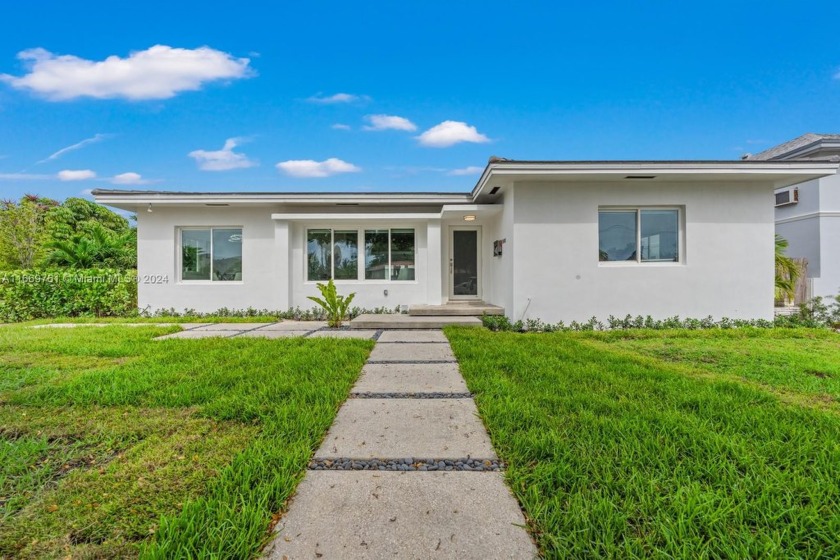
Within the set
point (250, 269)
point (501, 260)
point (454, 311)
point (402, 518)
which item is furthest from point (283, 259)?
point (402, 518)

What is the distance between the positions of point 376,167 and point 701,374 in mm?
20094

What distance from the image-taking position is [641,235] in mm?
8117

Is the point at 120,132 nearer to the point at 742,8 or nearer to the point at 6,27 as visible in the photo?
the point at 6,27

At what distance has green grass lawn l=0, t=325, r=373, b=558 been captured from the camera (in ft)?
5.29

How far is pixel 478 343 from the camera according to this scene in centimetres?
586

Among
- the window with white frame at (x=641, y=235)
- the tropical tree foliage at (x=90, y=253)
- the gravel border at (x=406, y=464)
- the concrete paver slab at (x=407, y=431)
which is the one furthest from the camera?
the tropical tree foliage at (x=90, y=253)

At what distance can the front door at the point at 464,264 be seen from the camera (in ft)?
34.9

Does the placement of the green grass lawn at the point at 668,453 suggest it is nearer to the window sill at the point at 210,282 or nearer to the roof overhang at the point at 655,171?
the roof overhang at the point at 655,171

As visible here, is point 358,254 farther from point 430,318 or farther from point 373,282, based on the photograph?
point 430,318

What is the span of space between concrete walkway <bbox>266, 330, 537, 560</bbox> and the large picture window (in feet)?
27.8

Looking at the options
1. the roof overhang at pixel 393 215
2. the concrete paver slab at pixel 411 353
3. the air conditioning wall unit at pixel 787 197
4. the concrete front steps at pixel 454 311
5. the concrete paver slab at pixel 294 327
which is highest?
the air conditioning wall unit at pixel 787 197

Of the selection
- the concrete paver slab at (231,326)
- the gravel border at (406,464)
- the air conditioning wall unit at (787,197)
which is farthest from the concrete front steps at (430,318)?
the air conditioning wall unit at (787,197)

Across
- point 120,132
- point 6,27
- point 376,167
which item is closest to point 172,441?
point 6,27

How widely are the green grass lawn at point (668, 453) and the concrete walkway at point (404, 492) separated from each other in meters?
0.16
